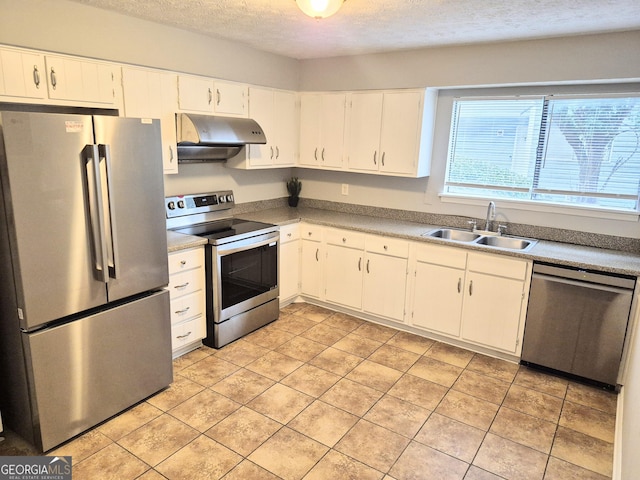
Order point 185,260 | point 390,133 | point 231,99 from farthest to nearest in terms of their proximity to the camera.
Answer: point 390,133
point 231,99
point 185,260

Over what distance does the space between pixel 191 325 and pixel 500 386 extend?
2.30 meters

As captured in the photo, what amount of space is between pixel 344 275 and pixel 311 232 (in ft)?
1.75

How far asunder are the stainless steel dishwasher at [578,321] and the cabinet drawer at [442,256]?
532 millimetres

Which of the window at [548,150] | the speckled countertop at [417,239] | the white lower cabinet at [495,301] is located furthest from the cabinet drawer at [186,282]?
the window at [548,150]

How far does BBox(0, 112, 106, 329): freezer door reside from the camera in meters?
→ 1.97

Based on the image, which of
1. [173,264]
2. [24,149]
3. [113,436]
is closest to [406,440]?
[113,436]

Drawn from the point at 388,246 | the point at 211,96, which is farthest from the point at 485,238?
the point at 211,96

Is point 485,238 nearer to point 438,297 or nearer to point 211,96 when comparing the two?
point 438,297

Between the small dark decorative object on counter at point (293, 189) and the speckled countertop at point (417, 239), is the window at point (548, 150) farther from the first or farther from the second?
the small dark decorative object on counter at point (293, 189)

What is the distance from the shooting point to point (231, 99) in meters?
3.72

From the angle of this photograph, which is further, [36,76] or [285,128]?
[285,128]

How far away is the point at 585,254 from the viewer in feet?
10.3

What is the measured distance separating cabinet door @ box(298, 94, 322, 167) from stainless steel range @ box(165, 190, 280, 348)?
0.95m

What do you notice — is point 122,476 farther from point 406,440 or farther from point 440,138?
point 440,138
